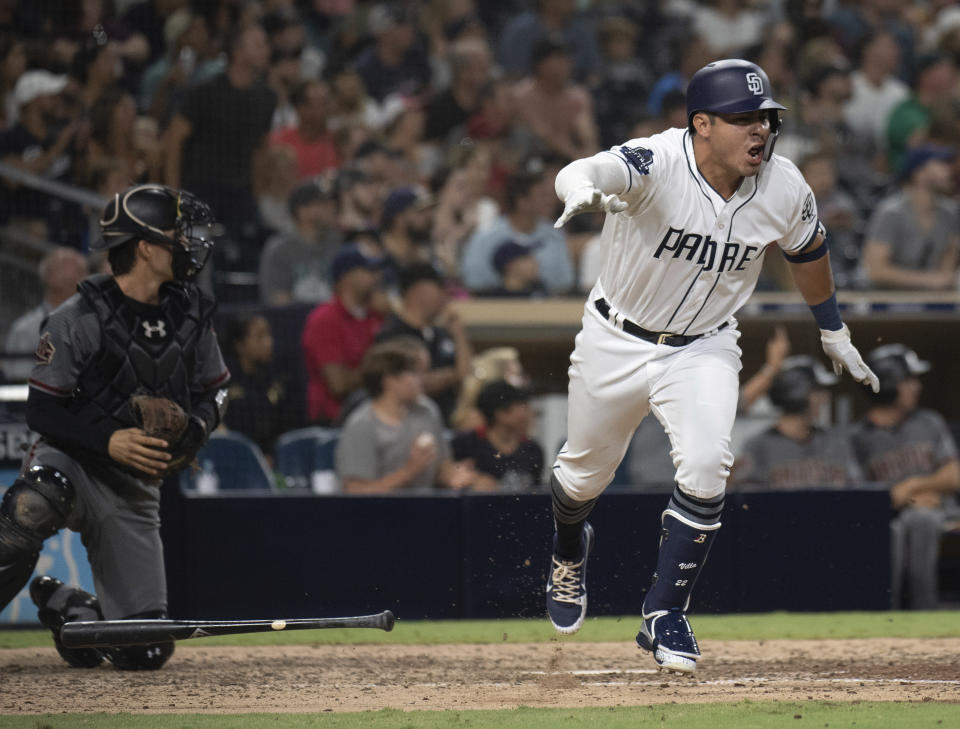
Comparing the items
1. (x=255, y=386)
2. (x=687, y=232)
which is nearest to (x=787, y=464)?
(x=255, y=386)

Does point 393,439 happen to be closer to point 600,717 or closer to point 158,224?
point 158,224

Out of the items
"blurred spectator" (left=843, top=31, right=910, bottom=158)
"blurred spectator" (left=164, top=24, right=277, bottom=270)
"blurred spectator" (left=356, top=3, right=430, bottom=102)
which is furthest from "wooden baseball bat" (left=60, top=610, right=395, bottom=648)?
"blurred spectator" (left=843, top=31, right=910, bottom=158)

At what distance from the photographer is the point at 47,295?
25.6 ft

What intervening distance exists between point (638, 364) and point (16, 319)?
15.4 ft

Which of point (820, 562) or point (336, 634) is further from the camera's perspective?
point (820, 562)

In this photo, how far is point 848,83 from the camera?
11.5 meters

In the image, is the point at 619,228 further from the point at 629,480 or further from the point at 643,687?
the point at 629,480

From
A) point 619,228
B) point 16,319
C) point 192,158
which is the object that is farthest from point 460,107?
point 619,228

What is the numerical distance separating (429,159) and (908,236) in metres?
3.72

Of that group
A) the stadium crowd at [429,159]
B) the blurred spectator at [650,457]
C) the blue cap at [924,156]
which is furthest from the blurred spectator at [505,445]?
the blue cap at [924,156]

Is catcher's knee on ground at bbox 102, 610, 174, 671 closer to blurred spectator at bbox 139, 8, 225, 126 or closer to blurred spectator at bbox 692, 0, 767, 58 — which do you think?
blurred spectator at bbox 139, 8, 225, 126

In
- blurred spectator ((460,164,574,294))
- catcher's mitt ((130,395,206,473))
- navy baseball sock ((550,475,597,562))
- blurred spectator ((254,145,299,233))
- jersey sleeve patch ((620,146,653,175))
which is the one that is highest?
jersey sleeve patch ((620,146,653,175))

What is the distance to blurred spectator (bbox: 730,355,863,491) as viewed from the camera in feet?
26.1

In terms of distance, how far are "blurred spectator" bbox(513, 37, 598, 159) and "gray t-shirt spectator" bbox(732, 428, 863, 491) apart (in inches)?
157
